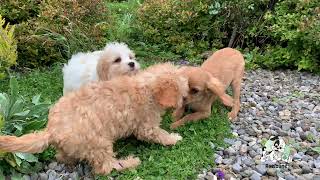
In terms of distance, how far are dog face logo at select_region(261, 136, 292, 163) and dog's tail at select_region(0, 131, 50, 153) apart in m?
2.24

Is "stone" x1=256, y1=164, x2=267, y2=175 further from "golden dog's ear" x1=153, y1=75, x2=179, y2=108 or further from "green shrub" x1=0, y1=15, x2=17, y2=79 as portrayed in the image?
"green shrub" x1=0, y1=15, x2=17, y2=79

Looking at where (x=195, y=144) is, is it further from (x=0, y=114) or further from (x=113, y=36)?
(x=113, y=36)

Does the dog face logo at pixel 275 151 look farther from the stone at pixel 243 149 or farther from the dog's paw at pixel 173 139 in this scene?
the dog's paw at pixel 173 139

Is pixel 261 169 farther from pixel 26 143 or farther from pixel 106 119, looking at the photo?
pixel 26 143

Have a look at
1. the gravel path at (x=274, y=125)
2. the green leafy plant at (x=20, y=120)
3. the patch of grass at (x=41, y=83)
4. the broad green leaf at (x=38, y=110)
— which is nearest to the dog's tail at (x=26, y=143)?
the green leafy plant at (x=20, y=120)

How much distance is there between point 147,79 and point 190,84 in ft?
2.38

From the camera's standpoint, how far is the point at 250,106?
21.1 feet

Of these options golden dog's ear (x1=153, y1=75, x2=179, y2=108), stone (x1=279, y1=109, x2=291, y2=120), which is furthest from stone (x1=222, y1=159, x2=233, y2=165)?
stone (x1=279, y1=109, x2=291, y2=120)

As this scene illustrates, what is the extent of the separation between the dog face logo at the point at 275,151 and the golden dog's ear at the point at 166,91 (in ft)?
3.85

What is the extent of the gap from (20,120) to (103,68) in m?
1.35

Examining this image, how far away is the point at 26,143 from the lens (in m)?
4.10

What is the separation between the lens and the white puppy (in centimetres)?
588

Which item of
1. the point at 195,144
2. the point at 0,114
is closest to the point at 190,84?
the point at 195,144

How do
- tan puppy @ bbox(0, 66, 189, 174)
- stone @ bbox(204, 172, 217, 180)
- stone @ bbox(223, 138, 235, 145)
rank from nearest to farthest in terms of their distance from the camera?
tan puppy @ bbox(0, 66, 189, 174) < stone @ bbox(204, 172, 217, 180) < stone @ bbox(223, 138, 235, 145)
